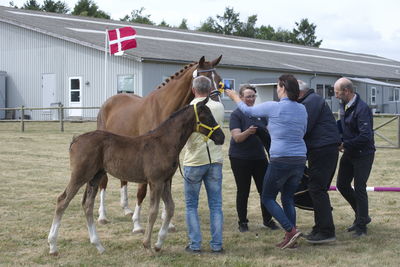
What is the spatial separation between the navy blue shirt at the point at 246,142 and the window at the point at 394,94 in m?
39.2

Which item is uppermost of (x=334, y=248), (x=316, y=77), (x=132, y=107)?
(x=316, y=77)

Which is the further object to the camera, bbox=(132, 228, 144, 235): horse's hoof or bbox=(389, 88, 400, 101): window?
bbox=(389, 88, 400, 101): window

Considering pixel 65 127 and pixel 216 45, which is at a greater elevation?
pixel 216 45

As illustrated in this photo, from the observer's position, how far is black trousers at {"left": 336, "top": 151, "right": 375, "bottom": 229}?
7594 mm

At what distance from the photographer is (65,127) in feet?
89.1

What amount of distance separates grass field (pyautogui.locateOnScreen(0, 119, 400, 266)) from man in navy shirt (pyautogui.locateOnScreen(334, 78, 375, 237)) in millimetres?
346

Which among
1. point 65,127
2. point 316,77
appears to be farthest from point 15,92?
point 316,77

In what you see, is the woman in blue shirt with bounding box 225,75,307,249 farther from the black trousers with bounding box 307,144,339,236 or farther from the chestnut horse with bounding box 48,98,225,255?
the chestnut horse with bounding box 48,98,225,255

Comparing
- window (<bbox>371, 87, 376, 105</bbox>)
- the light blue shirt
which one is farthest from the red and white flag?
window (<bbox>371, 87, 376, 105</bbox>)

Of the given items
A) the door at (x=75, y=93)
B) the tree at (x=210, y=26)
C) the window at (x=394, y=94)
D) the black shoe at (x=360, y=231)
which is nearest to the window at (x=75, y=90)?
the door at (x=75, y=93)

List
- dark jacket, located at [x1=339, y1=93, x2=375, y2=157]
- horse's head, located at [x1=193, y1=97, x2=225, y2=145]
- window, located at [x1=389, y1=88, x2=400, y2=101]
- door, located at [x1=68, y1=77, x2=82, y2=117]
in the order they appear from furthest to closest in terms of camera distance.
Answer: window, located at [x1=389, y1=88, x2=400, y2=101] < door, located at [x1=68, y1=77, x2=82, y2=117] < dark jacket, located at [x1=339, y1=93, x2=375, y2=157] < horse's head, located at [x1=193, y1=97, x2=225, y2=145]

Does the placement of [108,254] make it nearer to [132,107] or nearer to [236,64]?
[132,107]

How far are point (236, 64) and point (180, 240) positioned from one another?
25830 millimetres

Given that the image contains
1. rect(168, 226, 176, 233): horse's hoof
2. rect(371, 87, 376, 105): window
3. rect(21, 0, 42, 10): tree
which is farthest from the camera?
rect(21, 0, 42, 10): tree
